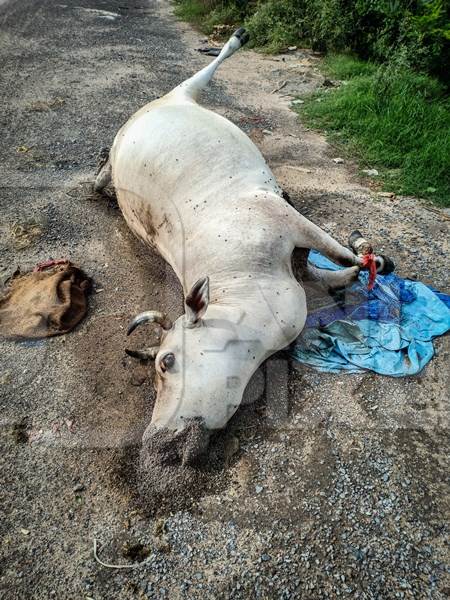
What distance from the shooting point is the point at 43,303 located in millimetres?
4891

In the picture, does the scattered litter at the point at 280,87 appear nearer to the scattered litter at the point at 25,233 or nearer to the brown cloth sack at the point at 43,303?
the scattered litter at the point at 25,233

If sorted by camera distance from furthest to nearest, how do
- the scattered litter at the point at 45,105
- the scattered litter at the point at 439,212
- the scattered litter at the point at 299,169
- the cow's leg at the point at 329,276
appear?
1. the scattered litter at the point at 45,105
2. the scattered litter at the point at 299,169
3. the scattered litter at the point at 439,212
4. the cow's leg at the point at 329,276

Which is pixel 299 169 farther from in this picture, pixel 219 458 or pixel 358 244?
pixel 219 458

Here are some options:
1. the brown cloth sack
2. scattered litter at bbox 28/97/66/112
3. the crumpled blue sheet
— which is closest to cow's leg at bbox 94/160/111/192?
the brown cloth sack

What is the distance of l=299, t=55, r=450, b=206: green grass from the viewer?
6652mm

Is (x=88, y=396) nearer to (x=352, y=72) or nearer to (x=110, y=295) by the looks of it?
(x=110, y=295)

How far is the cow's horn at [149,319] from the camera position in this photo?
3670 millimetres

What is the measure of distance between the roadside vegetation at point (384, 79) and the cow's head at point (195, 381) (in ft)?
13.0

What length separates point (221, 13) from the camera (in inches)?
523

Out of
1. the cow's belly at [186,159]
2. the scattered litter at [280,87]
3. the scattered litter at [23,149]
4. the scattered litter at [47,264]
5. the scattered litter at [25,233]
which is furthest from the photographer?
the scattered litter at [280,87]

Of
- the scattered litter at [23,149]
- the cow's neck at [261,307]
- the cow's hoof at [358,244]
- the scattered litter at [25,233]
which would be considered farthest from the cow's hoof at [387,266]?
the scattered litter at [23,149]

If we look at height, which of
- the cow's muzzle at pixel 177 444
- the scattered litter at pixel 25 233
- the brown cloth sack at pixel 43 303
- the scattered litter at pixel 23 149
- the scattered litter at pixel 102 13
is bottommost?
the scattered litter at pixel 102 13

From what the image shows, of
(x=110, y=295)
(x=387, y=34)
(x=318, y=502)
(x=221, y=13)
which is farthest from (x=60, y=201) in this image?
(x=221, y=13)

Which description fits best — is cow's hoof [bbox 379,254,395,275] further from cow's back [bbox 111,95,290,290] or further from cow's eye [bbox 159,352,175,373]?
cow's eye [bbox 159,352,175,373]
